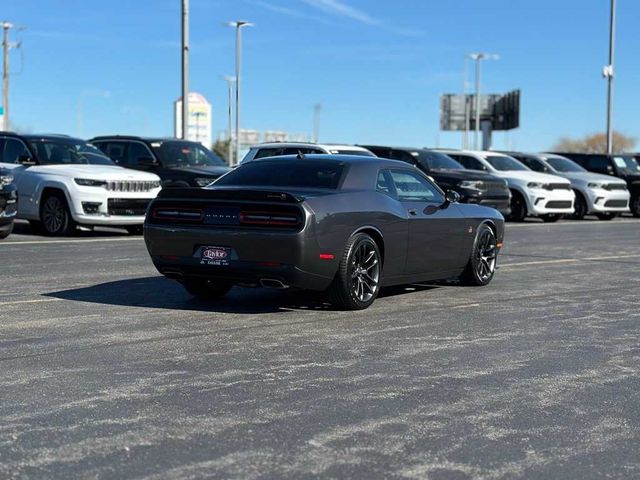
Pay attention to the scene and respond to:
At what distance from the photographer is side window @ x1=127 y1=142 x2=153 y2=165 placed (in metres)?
19.8

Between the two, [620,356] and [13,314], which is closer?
[620,356]

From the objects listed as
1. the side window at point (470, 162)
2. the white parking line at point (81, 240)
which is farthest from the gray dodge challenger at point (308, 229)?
the side window at point (470, 162)

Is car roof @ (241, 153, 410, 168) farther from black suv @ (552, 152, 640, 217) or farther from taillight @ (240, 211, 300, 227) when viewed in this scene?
black suv @ (552, 152, 640, 217)

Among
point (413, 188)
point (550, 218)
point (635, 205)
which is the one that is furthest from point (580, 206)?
point (413, 188)

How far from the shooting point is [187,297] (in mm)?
9375

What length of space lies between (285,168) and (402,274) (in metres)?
1.51

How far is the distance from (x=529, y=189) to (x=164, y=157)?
385 inches

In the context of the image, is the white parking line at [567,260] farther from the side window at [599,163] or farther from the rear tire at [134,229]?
the side window at [599,163]

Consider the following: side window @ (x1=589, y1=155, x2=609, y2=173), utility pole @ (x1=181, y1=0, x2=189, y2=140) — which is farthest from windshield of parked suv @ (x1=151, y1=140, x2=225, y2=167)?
side window @ (x1=589, y1=155, x2=609, y2=173)

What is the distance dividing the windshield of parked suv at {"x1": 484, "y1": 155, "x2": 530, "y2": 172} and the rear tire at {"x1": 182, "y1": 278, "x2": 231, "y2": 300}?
694 inches

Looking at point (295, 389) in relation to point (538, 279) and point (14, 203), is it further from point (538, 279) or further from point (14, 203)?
point (14, 203)

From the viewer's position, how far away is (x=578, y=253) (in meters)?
15.1

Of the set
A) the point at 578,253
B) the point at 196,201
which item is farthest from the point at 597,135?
the point at 196,201

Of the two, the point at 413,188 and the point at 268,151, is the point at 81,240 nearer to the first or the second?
the point at 268,151
